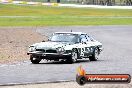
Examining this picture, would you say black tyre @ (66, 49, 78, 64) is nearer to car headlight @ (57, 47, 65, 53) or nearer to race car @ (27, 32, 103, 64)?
race car @ (27, 32, 103, 64)

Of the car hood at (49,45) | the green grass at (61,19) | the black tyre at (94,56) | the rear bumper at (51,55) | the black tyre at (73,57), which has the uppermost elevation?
the car hood at (49,45)

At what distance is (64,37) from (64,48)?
1.44m

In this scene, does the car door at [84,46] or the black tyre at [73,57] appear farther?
the car door at [84,46]

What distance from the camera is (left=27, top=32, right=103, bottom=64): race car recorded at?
2091cm

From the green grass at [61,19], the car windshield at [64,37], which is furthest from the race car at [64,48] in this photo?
the green grass at [61,19]

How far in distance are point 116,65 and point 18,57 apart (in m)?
5.62

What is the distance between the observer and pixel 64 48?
21031 mm

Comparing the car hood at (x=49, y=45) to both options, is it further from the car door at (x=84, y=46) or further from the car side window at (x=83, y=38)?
the car side window at (x=83, y=38)

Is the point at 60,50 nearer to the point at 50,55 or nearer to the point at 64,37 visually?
the point at 50,55

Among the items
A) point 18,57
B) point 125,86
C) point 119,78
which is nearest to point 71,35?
point 18,57

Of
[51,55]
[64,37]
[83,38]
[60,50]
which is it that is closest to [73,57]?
[60,50]

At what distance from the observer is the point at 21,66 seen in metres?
20.0

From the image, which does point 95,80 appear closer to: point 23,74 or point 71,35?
point 23,74

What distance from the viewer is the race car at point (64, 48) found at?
2091 cm
